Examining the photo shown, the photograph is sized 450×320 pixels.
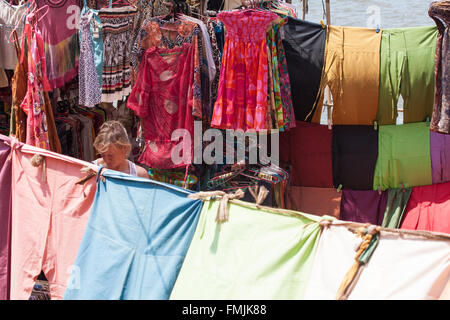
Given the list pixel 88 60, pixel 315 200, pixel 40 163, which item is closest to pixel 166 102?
pixel 88 60

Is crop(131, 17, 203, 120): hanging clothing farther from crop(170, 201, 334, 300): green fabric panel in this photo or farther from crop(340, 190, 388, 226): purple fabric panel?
crop(170, 201, 334, 300): green fabric panel

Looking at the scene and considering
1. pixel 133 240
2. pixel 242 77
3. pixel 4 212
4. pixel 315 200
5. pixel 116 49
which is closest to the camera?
pixel 133 240

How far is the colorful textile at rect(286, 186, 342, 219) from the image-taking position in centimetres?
512

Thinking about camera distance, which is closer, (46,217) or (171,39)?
(46,217)

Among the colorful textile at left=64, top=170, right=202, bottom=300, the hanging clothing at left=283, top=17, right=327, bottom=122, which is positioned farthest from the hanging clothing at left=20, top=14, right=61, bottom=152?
the hanging clothing at left=283, top=17, right=327, bottom=122

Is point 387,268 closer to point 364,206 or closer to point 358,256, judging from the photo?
point 358,256

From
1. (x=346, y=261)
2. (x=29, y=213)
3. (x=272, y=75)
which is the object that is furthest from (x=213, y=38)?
(x=346, y=261)

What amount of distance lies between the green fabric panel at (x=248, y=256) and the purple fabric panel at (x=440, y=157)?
8.63 feet

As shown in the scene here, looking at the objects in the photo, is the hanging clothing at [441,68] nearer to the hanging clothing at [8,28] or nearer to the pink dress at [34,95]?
the pink dress at [34,95]

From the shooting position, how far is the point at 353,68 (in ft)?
15.5

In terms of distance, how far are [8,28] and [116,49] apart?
101cm
